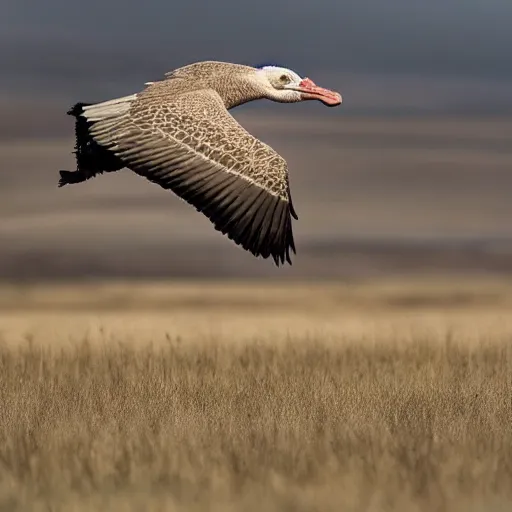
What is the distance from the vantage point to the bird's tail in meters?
10.8

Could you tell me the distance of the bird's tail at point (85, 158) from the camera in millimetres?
10797

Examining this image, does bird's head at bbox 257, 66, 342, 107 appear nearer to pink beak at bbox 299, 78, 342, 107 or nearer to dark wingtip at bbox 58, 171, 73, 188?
pink beak at bbox 299, 78, 342, 107

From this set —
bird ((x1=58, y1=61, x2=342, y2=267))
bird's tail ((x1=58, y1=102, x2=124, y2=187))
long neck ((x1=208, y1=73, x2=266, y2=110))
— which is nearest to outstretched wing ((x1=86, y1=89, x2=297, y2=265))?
bird ((x1=58, y1=61, x2=342, y2=267))

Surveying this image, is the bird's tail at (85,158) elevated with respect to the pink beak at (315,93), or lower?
lower

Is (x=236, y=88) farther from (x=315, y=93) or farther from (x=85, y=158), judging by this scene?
(x=85, y=158)

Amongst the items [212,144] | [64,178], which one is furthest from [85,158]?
[212,144]

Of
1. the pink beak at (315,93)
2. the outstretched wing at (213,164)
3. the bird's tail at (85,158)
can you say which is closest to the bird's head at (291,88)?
the pink beak at (315,93)

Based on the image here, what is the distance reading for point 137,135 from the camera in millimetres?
9945

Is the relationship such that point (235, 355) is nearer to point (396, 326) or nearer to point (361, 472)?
point (396, 326)

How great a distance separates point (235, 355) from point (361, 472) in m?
5.55

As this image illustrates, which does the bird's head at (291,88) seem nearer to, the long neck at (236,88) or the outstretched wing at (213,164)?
the long neck at (236,88)

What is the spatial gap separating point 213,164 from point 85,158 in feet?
5.61

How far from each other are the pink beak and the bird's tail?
5.08 ft

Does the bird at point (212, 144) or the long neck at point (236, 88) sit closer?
the bird at point (212, 144)
